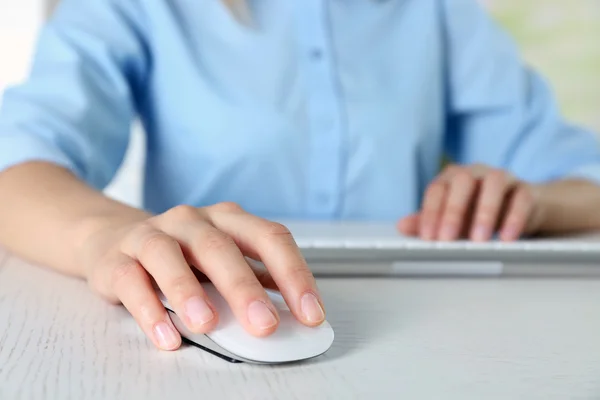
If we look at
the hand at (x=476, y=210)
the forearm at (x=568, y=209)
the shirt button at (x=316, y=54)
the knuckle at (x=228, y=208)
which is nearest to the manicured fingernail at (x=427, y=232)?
the hand at (x=476, y=210)

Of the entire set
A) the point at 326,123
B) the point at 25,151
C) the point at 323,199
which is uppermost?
the point at 25,151

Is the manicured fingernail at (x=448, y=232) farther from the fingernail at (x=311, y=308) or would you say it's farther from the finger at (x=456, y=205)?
the fingernail at (x=311, y=308)

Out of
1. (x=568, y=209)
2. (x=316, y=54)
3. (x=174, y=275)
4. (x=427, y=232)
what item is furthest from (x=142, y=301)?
(x=316, y=54)

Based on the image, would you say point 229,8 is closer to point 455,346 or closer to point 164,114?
point 164,114

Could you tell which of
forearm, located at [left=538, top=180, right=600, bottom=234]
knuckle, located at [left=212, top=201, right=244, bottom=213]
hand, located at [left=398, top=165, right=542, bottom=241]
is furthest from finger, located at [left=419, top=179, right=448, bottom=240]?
knuckle, located at [left=212, top=201, right=244, bottom=213]

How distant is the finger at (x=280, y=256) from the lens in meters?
0.34

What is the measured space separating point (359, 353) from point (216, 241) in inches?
3.9

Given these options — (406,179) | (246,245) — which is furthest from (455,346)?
(406,179)

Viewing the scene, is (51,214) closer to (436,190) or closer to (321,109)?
(436,190)

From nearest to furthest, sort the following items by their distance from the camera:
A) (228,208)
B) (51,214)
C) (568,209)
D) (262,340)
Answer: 1. (262,340)
2. (228,208)
3. (51,214)
4. (568,209)

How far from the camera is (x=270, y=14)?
1004 mm

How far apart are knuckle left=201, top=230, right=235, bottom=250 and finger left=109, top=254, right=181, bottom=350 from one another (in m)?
0.04

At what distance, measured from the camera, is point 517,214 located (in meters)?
0.67

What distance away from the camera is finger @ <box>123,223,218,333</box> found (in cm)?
33
